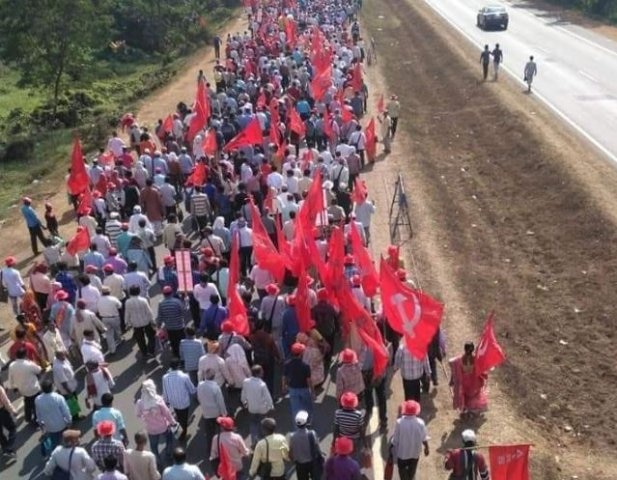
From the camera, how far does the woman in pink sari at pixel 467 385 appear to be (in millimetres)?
10953

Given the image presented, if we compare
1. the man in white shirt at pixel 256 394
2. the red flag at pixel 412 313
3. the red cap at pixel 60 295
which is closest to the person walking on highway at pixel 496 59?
the red flag at pixel 412 313

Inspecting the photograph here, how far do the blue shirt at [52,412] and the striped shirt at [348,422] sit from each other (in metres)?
3.57

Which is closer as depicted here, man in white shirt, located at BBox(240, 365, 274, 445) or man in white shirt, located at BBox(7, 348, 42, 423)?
man in white shirt, located at BBox(240, 365, 274, 445)

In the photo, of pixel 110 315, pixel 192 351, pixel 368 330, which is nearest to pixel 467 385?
pixel 368 330

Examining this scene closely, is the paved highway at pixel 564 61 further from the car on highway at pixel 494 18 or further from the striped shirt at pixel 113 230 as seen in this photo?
the striped shirt at pixel 113 230

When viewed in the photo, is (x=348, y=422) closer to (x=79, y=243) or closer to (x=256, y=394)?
(x=256, y=394)

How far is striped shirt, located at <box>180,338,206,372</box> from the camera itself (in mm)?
11164

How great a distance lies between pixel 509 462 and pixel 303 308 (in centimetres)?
431

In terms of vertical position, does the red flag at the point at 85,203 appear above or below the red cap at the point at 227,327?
below

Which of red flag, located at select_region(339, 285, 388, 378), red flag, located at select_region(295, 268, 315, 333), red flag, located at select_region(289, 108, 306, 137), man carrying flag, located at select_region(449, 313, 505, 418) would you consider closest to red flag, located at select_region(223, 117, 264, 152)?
red flag, located at select_region(289, 108, 306, 137)

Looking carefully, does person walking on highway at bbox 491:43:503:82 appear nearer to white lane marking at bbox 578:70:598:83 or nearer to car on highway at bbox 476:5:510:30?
white lane marking at bbox 578:70:598:83

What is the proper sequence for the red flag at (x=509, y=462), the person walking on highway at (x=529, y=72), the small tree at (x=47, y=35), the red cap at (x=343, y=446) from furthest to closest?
1. the small tree at (x=47, y=35)
2. the person walking on highway at (x=529, y=72)
3. the red cap at (x=343, y=446)
4. the red flag at (x=509, y=462)

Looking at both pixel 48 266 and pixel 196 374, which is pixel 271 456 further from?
pixel 48 266

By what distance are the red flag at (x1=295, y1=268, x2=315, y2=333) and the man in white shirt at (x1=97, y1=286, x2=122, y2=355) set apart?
10.3 ft
